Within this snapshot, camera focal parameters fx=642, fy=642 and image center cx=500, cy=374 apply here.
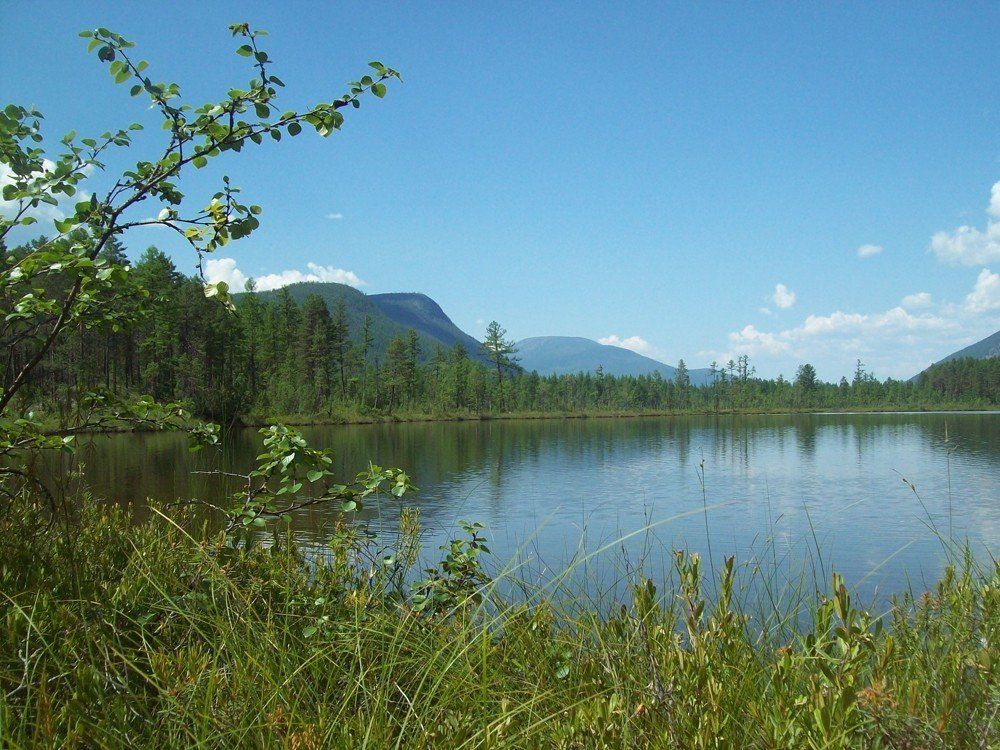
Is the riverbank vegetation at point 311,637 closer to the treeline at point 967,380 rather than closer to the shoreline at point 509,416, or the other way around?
the shoreline at point 509,416

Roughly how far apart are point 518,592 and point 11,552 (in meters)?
4.40

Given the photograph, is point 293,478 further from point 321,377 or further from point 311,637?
point 321,377

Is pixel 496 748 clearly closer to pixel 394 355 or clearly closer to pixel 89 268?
pixel 89 268

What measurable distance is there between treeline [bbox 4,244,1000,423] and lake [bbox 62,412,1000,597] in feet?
5.41

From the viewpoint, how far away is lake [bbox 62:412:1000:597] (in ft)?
32.1

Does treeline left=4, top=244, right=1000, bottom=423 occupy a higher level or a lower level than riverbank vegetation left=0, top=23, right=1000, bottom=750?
higher

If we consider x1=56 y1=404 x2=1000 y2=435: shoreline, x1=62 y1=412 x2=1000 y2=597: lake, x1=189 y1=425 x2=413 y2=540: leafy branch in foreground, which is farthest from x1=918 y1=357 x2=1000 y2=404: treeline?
x1=189 y1=425 x2=413 y2=540: leafy branch in foreground

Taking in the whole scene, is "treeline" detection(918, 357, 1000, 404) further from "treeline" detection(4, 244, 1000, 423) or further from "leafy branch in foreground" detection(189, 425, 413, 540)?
"leafy branch in foreground" detection(189, 425, 413, 540)

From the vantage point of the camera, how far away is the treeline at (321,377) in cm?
962

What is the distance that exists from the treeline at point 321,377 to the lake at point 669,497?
165cm

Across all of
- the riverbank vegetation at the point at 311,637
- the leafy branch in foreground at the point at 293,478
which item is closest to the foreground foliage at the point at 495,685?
the riverbank vegetation at the point at 311,637

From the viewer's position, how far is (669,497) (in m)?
19.8

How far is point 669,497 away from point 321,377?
194ft

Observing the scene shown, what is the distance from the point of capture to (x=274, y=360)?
7194cm
